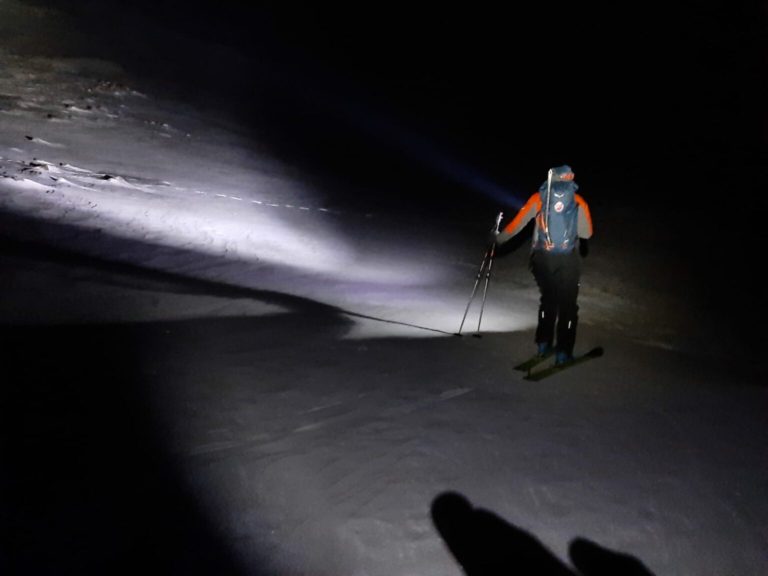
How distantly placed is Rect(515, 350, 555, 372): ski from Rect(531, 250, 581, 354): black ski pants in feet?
0.59

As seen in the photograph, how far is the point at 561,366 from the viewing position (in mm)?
6965

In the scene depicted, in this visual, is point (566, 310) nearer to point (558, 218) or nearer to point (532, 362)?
point (532, 362)

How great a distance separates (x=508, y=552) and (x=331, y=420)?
1.90m

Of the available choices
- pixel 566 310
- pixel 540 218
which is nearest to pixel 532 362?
pixel 566 310

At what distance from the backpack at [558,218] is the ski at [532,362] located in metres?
1.34

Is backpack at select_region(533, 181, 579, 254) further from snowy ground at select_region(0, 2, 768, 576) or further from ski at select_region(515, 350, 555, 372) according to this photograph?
snowy ground at select_region(0, 2, 768, 576)

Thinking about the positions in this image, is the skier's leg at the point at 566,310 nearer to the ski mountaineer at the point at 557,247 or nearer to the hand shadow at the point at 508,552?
the ski mountaineer at the point at 557,247

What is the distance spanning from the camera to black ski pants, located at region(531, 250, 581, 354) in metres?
7.02

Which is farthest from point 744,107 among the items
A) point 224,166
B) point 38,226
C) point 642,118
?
point 38,226

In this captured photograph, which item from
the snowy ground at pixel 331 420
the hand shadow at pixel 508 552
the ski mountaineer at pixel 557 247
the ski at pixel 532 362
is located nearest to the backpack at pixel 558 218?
the ski mountaineer at pixel 557 247

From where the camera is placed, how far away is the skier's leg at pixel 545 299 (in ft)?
23.4

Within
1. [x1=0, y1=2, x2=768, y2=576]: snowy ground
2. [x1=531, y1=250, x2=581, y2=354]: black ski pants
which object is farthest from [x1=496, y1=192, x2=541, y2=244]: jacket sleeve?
[x1=0, y1=2, x2=768, y2=576]: snowy ground

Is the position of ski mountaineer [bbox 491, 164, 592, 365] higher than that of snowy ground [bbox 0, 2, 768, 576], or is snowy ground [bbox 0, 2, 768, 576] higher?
ski mountaineer [bbox 491, 164, 592, 365]

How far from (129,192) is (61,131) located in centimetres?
427
